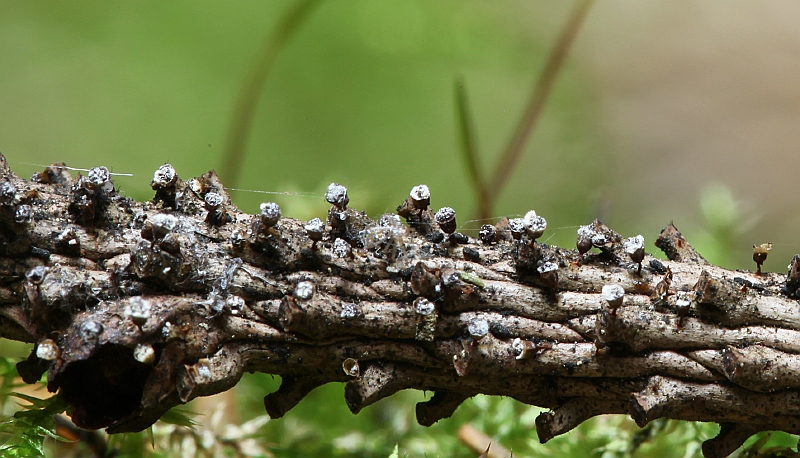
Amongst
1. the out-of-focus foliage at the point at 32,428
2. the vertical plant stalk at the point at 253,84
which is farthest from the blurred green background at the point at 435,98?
the out-of-focus foliage at the point at 32,428

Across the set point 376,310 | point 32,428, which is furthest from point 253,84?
point 376,310

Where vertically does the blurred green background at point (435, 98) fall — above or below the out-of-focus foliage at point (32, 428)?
above

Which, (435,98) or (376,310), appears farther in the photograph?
(435,98)

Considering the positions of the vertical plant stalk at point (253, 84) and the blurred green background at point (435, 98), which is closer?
the vertical plant stalk at point (253, 84)

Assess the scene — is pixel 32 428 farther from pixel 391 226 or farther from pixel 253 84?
pixel 253 84

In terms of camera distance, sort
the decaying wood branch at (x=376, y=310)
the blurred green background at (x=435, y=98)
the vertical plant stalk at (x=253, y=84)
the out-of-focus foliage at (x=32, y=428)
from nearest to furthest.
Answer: the decaying wood branch at (x=376, y=310)
the out-of-focus foliage at (x=32, y=428)
the vertical plant stalk at (x=253, y=84)
the blurred green background at (x=435, y=98)

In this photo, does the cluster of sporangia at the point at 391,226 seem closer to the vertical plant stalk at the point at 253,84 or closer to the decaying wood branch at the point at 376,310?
the decaying wood branch at the point at 376,310

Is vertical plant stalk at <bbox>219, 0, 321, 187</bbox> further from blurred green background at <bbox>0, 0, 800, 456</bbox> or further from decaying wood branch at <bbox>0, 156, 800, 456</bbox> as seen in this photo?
decaying wood branch at <bbox>0, 156, 800, 456</bbox>
